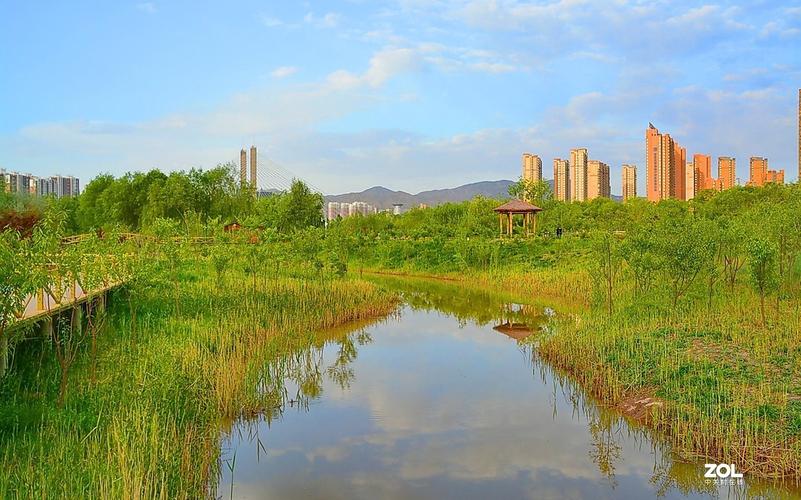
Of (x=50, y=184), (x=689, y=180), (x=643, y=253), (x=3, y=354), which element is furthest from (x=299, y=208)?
(x=50, y=184)

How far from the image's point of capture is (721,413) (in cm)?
683

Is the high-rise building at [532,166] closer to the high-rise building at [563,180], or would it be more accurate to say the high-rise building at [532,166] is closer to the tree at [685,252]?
the high-rise building at [563,180]

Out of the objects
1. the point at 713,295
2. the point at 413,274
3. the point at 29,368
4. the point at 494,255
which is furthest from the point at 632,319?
the point at 413,274

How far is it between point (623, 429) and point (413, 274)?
20.8 meters

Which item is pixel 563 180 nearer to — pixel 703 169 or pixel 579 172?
pixel 579 172

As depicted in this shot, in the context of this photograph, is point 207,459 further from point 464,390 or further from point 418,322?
point 418,322

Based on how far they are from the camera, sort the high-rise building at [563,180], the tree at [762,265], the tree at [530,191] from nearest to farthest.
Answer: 1. the tree at [762,265]
2. the tree at [530,191]
3. the high-rise building at [563,180]

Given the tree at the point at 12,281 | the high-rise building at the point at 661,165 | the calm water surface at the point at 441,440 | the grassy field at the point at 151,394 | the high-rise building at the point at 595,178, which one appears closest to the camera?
the grassy field at the point at 151,394

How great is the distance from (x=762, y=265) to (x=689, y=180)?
2615 inches

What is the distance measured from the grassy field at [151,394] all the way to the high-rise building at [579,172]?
7342cm

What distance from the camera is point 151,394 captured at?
21.7 feet

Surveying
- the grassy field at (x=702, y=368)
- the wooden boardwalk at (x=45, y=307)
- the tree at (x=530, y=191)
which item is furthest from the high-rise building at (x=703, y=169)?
the wooden boardwalk at (x=45, y=307)

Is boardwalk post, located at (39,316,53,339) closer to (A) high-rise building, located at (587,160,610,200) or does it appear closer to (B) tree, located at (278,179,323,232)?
(B) tree, located at (278,179,323,232)

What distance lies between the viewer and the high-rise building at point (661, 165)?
2584 inches
